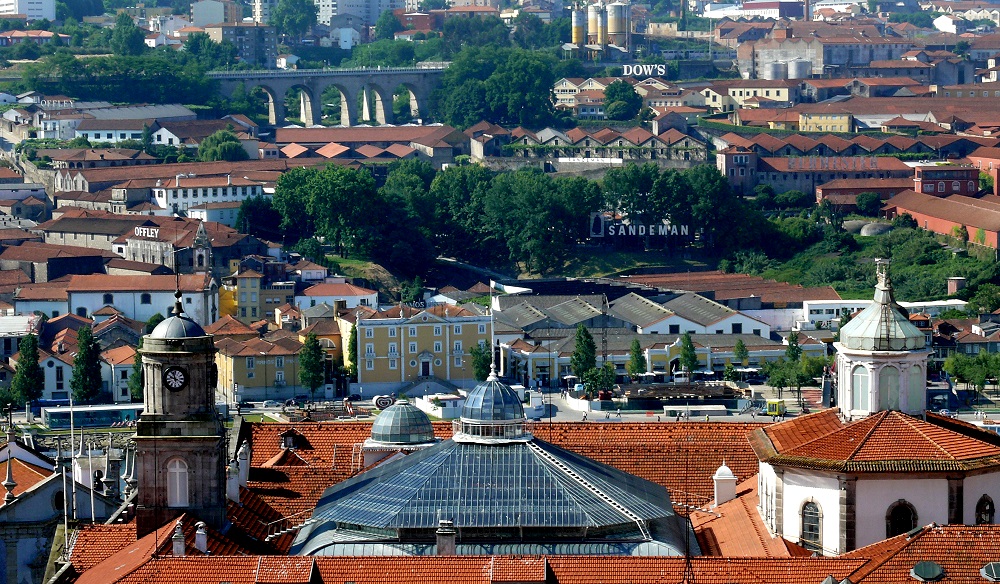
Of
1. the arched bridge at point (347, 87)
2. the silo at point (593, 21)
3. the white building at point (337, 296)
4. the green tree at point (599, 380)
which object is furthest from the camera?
the silo at point (593, 21)

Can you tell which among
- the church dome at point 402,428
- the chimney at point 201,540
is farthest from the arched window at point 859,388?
the chimney at point 201,540

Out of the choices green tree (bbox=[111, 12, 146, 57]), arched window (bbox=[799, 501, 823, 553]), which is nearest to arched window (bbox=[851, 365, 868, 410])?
arched window (bbox=[799, 501, 823, 553])

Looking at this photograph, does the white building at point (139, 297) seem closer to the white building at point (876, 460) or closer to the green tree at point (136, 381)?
the green tree at point (136, 381)

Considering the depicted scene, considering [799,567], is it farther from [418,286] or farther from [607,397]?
[418,286]

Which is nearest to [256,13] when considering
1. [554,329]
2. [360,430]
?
[554,329]

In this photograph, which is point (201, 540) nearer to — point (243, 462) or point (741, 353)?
point (243, 462)

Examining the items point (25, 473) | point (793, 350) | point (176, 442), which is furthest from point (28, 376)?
point (176, 442)

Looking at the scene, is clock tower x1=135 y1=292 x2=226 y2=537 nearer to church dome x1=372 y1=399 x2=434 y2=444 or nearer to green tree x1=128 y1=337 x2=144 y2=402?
church dome x1=372 y1=399 x2=434 y2=444
